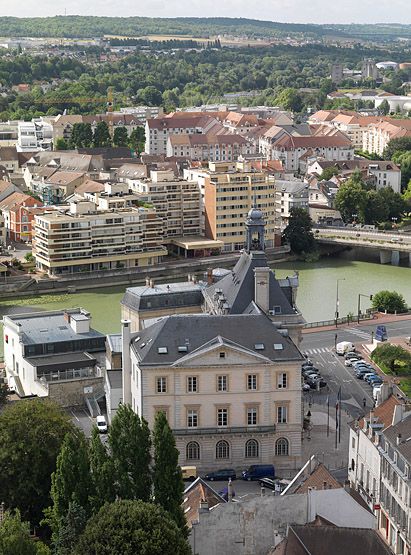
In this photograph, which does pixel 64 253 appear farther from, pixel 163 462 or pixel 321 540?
pixel 321 540

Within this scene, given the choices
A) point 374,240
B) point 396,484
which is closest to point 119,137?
point 374,240

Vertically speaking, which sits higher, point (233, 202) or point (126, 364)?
point (126, 364)

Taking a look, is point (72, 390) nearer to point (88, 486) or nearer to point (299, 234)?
point (88, 486)

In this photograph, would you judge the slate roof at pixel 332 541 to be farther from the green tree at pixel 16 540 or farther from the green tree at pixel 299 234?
the green tree at pixel 299 234

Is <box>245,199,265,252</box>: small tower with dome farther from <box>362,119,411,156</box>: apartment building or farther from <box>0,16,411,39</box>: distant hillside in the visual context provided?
<box>0,16,411,39</box>: distant hillside

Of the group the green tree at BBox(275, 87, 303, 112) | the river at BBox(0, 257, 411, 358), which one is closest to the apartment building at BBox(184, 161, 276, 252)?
the river at BBox(0, 257, 411, 358)

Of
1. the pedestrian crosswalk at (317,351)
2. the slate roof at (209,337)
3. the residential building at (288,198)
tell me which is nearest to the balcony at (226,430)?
the slate roof at (209,337)
